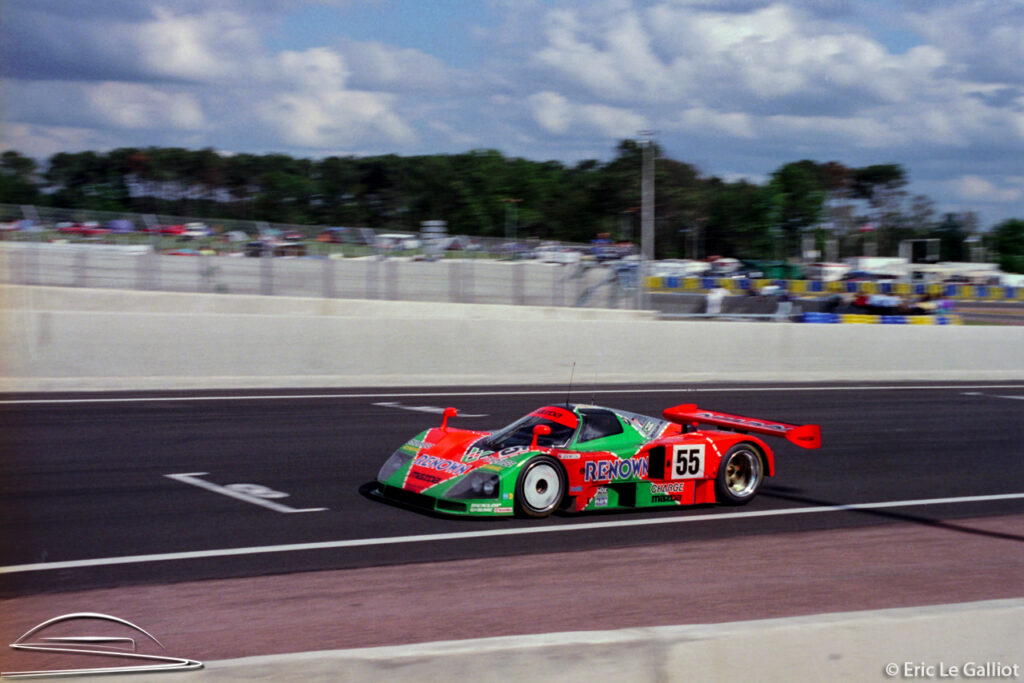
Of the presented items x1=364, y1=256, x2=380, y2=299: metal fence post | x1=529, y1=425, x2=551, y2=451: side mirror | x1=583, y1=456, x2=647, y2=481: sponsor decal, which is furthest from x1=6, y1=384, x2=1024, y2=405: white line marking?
x1=364, y1=256, x2=380, y2=299: metal fence post

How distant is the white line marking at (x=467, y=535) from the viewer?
7488 mm

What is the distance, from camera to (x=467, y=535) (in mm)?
8734

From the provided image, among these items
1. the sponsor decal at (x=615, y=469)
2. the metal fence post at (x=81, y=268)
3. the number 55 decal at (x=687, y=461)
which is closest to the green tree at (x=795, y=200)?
the metal fence post at (x=81, y=268)

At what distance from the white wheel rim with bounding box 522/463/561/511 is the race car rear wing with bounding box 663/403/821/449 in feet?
6.07

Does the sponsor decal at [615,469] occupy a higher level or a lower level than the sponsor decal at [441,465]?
lower

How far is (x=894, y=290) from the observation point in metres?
46.3

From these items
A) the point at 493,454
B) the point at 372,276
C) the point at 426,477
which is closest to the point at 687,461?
the point at 493,454

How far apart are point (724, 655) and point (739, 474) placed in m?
6.50

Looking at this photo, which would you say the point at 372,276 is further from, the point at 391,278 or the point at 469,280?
the point at 469,280

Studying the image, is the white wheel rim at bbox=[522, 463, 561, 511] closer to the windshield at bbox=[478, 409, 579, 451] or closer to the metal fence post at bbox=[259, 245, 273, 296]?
the windshield at bbox=[478, 409, 579, 451]

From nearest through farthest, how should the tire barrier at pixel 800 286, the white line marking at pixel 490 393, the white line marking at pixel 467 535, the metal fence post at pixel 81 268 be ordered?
the white line marking at pixel 467 535 → the white line marking at pixel 490 393 → the metal fence post at pixel 81 268 → the tire barrier at pixel 800 286

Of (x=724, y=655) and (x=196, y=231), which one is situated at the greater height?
(x=196, y=231)

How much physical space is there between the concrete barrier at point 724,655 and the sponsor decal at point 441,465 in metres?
4.89

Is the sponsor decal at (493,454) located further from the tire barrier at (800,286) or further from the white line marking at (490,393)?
the tire barrier at (800,286)
